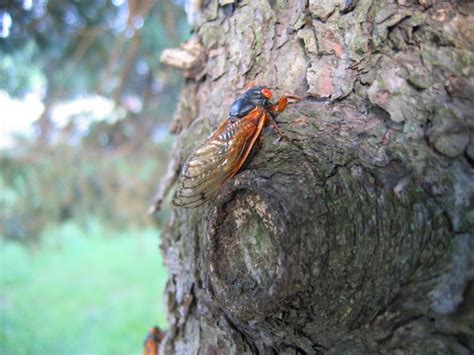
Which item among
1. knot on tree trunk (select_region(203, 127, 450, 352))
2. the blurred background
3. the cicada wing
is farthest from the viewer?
the blurred background

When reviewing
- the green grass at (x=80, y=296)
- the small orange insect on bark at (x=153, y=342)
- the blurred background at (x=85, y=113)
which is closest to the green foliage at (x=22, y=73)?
the blurred background at (x=85, y=113)

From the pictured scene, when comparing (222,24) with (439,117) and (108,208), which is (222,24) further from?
(108,208)

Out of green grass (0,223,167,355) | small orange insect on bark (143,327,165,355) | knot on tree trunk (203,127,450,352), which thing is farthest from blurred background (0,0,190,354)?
knot on tree trunk (203,127,450,352)

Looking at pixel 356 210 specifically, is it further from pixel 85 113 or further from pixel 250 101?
pixel 85 113

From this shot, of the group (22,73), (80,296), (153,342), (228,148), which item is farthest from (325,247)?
(80,296)

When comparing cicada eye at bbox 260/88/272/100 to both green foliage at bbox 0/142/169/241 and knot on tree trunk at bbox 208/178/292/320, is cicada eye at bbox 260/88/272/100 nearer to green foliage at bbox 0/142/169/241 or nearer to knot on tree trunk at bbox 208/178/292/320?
knot on tree trunk at bbox 208/178/292/320

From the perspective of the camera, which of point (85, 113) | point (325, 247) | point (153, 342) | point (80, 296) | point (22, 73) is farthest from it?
point (80, 296)
